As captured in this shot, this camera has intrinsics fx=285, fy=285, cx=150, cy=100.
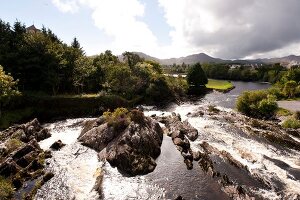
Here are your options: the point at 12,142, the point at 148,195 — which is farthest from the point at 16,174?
the point at 148,195

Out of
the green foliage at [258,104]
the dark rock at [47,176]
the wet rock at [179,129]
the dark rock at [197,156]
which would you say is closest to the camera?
the dark rock at [47,176]

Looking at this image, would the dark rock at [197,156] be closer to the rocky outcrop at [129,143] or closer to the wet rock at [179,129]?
the rocky outcrop at [129,143]

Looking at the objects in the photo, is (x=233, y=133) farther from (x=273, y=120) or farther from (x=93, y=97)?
(x=93, y=97)

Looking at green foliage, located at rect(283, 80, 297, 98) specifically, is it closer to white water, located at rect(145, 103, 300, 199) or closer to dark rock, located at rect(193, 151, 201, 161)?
white water, located at rect(145, 103, 300, 199)

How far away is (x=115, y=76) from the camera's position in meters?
86.1

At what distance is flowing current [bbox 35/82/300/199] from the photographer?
1315 inches

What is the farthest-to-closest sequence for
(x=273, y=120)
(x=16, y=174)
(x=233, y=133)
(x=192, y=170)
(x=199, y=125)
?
(x=273, y=120) < (x=199, y=125) < (x=233, y=133) < (x=192, y=170) < (x=16, y=174)

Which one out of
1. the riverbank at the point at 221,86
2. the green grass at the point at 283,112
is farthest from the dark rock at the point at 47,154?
the riverbank at the point at 221,86

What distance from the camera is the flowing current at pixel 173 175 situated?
3341 centimetres

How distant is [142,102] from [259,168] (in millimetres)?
56999

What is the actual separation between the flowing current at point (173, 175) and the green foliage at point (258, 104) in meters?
22.6

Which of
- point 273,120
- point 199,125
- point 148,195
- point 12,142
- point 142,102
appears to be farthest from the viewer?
point 142,102

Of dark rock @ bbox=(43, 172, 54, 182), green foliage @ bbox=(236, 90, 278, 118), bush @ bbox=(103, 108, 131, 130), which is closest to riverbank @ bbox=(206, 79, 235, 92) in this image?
green foliage @ bbox=(236, 90, 278, 118)

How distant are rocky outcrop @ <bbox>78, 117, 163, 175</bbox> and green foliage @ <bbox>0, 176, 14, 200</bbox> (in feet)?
42.8
